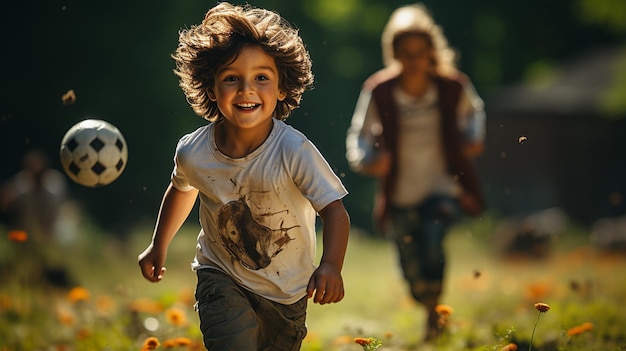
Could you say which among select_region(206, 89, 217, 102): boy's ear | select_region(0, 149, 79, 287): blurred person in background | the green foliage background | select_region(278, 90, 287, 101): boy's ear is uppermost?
the green foliage background

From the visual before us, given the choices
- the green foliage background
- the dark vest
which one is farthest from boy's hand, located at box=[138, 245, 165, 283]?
the green foliage background

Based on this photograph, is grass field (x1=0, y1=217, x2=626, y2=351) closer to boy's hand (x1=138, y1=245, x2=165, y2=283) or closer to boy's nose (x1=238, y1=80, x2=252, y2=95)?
boy's hand (x1=138, y1=245, x2=165, y2=283)

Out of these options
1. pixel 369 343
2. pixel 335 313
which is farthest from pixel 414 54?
pixel 369 343

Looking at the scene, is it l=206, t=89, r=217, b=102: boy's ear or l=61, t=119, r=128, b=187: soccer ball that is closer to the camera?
l=206, t=89, r=217, b=102: boy's ear

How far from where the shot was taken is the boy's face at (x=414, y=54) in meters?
7.30

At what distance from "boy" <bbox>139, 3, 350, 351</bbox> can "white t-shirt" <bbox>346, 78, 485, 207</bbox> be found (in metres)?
2.98

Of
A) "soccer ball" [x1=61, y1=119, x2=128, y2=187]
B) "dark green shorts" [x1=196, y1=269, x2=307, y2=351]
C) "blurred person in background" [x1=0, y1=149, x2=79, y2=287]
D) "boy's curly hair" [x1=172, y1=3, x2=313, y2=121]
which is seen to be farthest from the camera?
"blurred person in background" [x1=0, y1=149, x2=79, y2=287]

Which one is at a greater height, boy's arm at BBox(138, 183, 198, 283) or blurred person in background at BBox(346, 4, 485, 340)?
blurred person in background at BBox(346, 4, 485, 340)

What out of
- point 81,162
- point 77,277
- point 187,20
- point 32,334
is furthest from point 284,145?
point 187,20

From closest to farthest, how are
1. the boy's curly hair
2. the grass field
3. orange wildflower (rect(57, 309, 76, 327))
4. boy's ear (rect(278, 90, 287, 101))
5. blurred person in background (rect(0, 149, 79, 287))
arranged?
the boy's curly hair < boy's ear (rect(278, 90, 287, 101)) < the grass field < orange wildflower (rect(57, 309, 76, 327)) < blurred person in background (rect(0, 149, 79, 287))

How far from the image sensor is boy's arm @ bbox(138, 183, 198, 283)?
4441 mm

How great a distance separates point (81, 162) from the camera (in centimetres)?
475

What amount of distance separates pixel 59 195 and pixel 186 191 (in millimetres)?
11064

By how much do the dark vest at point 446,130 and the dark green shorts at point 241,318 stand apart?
306 cm
